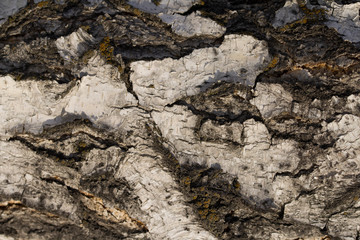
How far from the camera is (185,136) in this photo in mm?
3742

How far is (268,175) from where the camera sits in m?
3.72

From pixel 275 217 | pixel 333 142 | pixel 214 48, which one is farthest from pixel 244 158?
pixel 214 48

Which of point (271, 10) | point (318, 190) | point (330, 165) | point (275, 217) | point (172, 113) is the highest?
point (271, 10)

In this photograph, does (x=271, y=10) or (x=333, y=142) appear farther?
(x=271, y=10)

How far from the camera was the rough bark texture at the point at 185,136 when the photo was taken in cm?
367

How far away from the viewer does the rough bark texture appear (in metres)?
3.67

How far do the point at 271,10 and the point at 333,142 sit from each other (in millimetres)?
1708

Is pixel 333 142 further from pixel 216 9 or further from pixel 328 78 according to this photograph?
pixel 216 9

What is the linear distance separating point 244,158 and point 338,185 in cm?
106

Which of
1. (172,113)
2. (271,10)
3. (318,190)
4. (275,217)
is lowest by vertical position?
(275,217)

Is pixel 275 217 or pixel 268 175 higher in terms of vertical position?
pixel 268 175

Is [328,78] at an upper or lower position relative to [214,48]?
lower

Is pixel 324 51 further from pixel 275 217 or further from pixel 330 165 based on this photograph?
pixel 275 217

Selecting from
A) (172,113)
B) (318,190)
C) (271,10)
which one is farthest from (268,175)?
(271,10)
